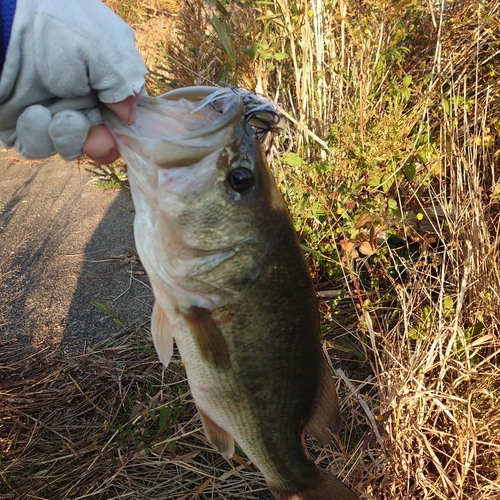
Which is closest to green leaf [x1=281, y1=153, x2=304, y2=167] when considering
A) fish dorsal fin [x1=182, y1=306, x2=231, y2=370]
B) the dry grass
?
the dry grass

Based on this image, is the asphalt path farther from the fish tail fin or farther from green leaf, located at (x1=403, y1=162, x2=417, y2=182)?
the fish tail fin

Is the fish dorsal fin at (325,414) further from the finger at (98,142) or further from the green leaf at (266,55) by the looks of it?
the green leaf at (266,55)

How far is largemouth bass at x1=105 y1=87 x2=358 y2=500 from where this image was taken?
4.12ft

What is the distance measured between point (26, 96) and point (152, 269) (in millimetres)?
591

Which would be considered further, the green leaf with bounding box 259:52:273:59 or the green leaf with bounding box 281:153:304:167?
the green leaf with bounding box 281:153:304:167

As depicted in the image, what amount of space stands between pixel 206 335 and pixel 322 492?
0.78 m

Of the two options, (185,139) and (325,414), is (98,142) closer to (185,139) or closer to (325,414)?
(185,139)

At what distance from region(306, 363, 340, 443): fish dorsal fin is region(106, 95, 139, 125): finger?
107 centimetres

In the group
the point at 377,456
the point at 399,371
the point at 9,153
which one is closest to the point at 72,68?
the point at 399,371

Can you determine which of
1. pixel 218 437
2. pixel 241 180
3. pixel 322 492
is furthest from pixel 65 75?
pixel 322 492

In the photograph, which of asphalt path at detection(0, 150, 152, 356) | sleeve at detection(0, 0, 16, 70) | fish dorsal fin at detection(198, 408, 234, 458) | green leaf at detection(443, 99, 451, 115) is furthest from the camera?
asphalt path at detection(0, 150, 152, 356)

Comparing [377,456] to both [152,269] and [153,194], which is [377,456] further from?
[153,194]

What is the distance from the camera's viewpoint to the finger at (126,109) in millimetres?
1193

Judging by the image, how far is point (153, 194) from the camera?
4.24 ft
